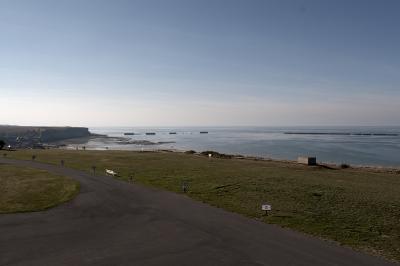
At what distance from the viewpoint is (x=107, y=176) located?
40969mm

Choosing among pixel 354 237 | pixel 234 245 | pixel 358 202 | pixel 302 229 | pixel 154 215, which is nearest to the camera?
pixel 234 245

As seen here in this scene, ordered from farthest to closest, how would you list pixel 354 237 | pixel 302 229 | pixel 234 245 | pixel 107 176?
pixel 107 176 < pixel 302 229 < pixel 354 237 < pixel 234 245

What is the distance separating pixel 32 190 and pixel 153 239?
57.6 feet

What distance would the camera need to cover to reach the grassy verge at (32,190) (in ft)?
85.8

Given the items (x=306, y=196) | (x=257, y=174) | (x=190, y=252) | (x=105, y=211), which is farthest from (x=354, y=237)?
(x=257, y=174)

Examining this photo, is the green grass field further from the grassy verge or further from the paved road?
the grassy verge

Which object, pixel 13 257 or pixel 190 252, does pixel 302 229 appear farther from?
pixel 13 257

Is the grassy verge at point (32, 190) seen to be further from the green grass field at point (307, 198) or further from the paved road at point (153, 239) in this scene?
the green grass field at point (307, 198)

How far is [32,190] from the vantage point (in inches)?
1257

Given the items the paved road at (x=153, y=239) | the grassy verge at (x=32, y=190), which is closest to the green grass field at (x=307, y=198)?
the paved road at (x=153, y=239)

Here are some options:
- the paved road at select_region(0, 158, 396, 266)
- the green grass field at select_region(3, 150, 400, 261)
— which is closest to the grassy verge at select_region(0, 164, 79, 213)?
the paved road at select_region(0, 158, 396, 266)

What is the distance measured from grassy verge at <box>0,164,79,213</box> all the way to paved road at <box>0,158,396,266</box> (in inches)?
75.0

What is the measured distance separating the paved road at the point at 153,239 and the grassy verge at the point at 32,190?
1905mm

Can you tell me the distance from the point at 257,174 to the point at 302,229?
22.2m
